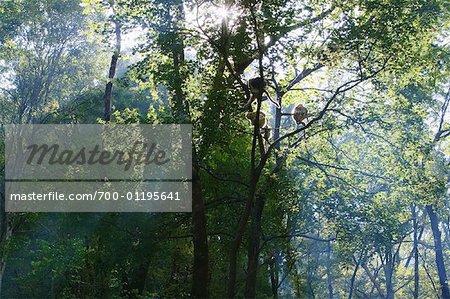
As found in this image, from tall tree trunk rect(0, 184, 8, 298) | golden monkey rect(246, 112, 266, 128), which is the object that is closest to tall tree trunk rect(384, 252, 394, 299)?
tall tree trunk rect(0, 184, 8, 298)

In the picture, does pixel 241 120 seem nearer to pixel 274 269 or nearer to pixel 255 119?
pixel 255 119

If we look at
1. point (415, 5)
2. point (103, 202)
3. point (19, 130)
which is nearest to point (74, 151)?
point (19, 130)

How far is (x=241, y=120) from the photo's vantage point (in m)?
8.24

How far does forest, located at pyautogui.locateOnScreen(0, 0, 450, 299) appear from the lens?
7.33 m
